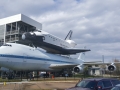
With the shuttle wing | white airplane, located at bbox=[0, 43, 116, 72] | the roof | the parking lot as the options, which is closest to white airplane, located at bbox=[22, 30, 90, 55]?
the shuttle wing

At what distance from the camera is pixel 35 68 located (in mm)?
38969

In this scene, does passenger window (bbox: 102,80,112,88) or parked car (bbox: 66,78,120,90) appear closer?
parked car (bbox: 66,78,120,90)

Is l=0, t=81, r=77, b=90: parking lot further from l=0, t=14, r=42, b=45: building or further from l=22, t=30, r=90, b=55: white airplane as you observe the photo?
l=0, t=14, r=42, b=45: building

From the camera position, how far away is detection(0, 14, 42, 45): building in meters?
53.4

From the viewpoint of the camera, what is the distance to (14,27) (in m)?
56.9

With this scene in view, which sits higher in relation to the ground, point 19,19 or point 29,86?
point 19,19

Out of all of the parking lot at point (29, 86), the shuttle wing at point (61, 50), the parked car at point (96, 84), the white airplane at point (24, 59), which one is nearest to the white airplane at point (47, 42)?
the shuttle wing at point (61, 50)

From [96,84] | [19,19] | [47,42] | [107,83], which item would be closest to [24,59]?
[47,42]

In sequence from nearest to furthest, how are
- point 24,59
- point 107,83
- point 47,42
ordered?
point 107,83 < point 24,59 < point 47,42

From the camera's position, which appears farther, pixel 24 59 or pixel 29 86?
pixel 24 59

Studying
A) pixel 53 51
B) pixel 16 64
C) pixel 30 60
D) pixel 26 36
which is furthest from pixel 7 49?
pixel 53 51

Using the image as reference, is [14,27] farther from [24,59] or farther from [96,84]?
[96,84]

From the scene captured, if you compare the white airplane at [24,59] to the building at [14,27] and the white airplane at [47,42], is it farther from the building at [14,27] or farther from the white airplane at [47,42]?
the building at [14,27]

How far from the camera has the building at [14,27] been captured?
53406 millimetres
